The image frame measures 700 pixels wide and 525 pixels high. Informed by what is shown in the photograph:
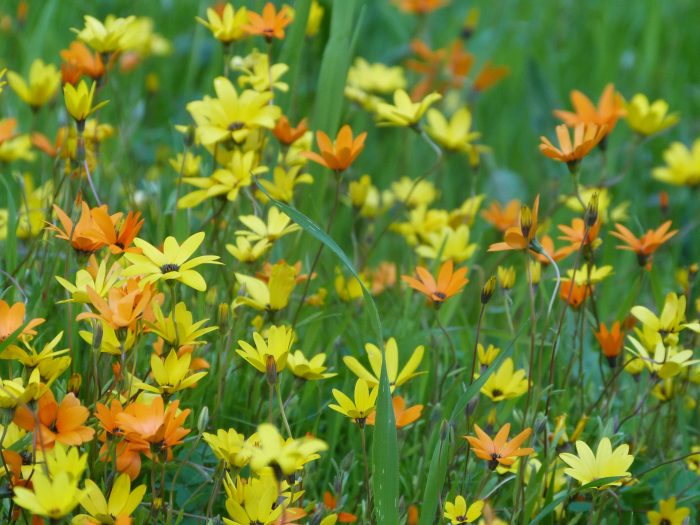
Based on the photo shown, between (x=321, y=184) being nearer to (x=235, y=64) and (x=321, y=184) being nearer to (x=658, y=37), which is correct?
(x=235, y=64)

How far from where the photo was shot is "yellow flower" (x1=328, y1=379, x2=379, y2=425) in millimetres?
1277

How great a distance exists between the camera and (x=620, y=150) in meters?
3.56

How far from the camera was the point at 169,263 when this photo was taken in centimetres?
131

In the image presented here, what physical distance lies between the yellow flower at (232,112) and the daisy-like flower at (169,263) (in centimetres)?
38

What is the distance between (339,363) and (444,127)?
0.81m

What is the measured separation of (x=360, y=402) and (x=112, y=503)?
0.34m

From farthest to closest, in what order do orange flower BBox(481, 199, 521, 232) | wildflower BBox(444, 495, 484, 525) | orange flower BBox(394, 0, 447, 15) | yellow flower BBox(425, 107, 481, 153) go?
orange flower BBox(394, 0, 447, 15) < yellow flower BBox(425, 107, 481, 153) < orange flower BBox(481, 199, 521, 232) < wildflower BBox(444, 495, 484, 525)

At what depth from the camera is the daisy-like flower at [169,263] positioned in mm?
1256

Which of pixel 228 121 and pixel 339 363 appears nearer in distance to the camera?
pixel 228 121

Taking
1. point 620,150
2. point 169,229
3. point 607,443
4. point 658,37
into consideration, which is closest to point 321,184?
point 169,229

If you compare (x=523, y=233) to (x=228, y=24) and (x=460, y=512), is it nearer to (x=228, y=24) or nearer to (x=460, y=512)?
(x=460, y=512)

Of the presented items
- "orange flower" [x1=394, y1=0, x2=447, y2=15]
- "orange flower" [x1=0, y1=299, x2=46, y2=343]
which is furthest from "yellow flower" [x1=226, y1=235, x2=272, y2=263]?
"orange flower" [x1=394, y1=0, x2=447, y2=15]

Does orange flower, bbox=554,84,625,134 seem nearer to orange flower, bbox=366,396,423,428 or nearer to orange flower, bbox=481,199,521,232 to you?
orange flower, bbox=481,199,521,232

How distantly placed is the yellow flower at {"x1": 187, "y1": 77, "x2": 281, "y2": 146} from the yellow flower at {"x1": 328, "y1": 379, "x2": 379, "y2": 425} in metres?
0.57
